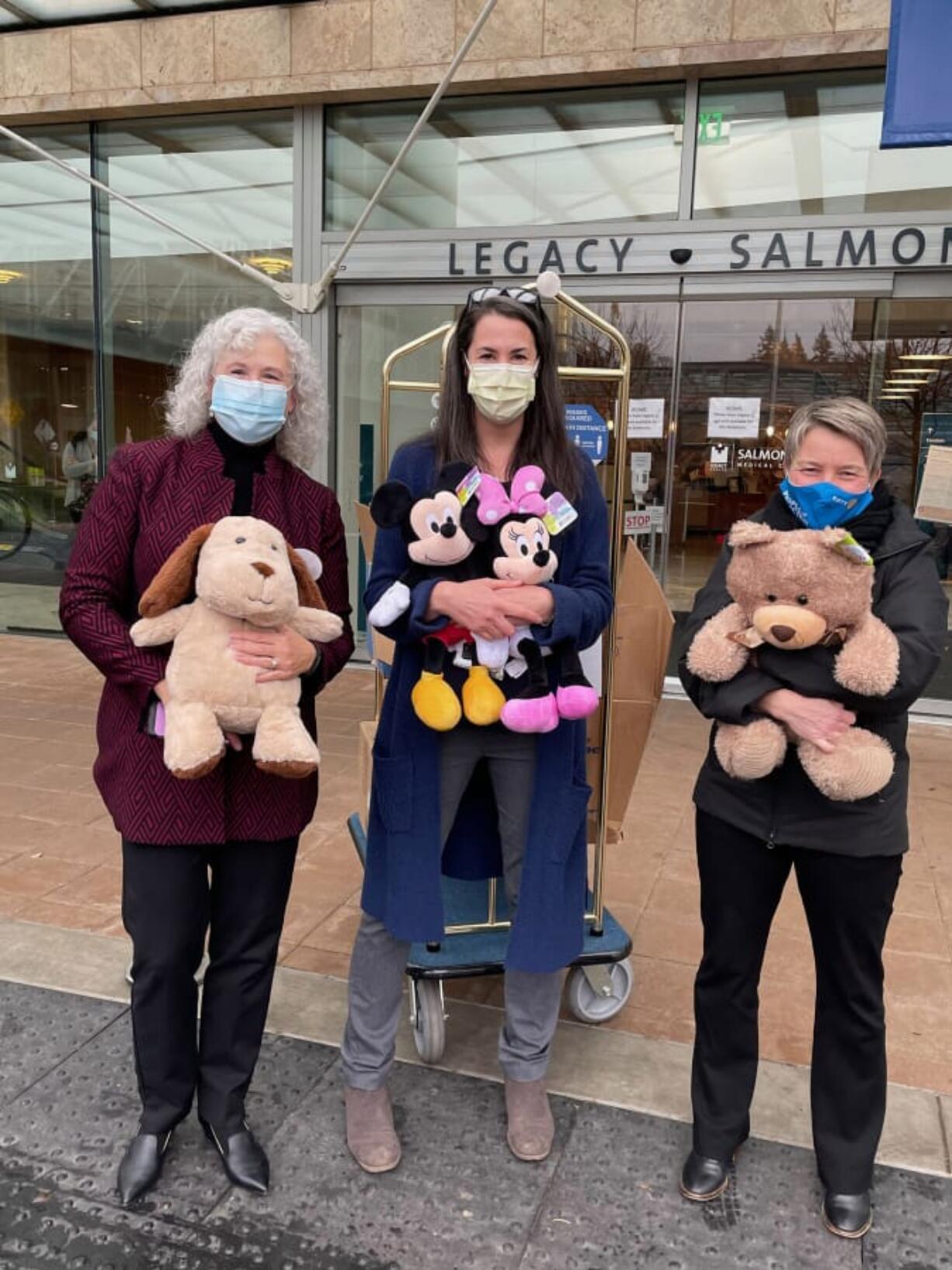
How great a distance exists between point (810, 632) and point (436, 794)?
36.6 inches

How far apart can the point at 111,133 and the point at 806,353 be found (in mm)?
5684

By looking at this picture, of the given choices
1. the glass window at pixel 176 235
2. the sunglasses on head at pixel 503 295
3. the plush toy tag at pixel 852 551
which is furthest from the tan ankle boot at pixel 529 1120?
the glass window at pixel 176 235

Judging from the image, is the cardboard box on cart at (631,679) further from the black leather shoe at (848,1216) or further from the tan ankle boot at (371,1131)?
the black leather shoe at (848,1216)

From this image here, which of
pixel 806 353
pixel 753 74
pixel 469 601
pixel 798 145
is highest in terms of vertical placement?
pixel 753 74

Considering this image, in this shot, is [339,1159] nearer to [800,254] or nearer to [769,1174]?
[769,1174]

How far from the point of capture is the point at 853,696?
6.77 ft

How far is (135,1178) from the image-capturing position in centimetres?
231

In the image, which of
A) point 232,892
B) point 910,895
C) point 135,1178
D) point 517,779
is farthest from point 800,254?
point 135,1178

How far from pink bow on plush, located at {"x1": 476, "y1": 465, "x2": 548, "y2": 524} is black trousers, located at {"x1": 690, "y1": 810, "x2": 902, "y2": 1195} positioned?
822 mm

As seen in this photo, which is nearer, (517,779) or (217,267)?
(517,779)

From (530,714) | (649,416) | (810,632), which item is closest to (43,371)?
(649,416)

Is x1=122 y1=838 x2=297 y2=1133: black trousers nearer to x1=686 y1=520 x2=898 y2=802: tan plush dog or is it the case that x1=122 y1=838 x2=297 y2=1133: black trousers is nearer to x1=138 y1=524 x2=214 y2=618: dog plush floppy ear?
x1=138 y1=524 x2=214 y2=618: dog plush floppy ear

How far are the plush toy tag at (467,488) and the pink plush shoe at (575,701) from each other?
0.49 metres

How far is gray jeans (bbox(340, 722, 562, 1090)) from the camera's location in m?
2.38
